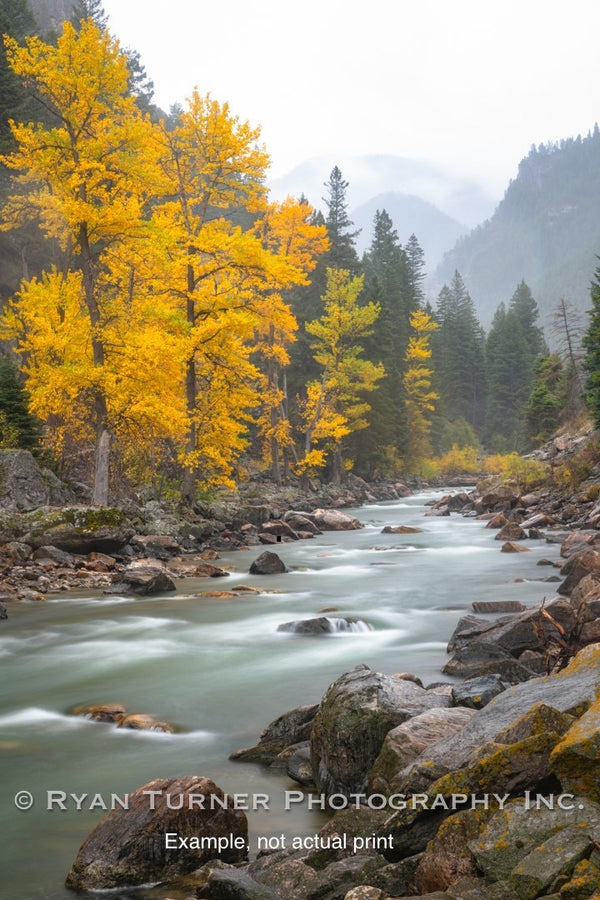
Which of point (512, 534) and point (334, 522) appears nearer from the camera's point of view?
point (512, 534)

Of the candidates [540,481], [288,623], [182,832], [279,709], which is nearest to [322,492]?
[540,481]

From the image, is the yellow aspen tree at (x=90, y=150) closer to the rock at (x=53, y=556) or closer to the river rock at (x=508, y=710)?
the rock at (x=53, y=556)

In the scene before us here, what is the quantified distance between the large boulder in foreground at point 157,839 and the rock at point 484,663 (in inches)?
129

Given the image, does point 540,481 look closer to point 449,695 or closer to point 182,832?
point 449,695

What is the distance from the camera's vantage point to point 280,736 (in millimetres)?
6285

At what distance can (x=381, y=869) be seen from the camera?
3.52 meters

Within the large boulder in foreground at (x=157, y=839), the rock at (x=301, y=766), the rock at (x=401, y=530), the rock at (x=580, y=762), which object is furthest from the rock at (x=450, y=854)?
the rock at (x=401, y=530)

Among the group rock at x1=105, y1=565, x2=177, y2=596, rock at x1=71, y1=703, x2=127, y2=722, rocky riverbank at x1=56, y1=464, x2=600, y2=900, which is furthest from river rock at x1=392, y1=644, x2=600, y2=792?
rock at x1=105, y1=565, x2=177, y2=596

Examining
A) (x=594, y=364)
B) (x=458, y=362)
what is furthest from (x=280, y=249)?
(x=458, y=362)

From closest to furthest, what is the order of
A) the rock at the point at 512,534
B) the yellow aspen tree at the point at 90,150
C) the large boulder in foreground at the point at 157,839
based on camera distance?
1. the large boulder in foreground at the point at 157,839
2. the yellow aspen tree at the point at 90,150
3. the rock at the point at 512,534

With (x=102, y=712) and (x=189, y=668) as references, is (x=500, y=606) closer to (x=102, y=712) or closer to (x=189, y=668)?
(x=189, y=668)

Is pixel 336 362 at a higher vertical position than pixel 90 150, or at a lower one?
lower

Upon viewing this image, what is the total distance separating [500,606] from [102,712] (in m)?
6.12

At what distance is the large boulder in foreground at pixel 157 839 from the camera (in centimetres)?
418
